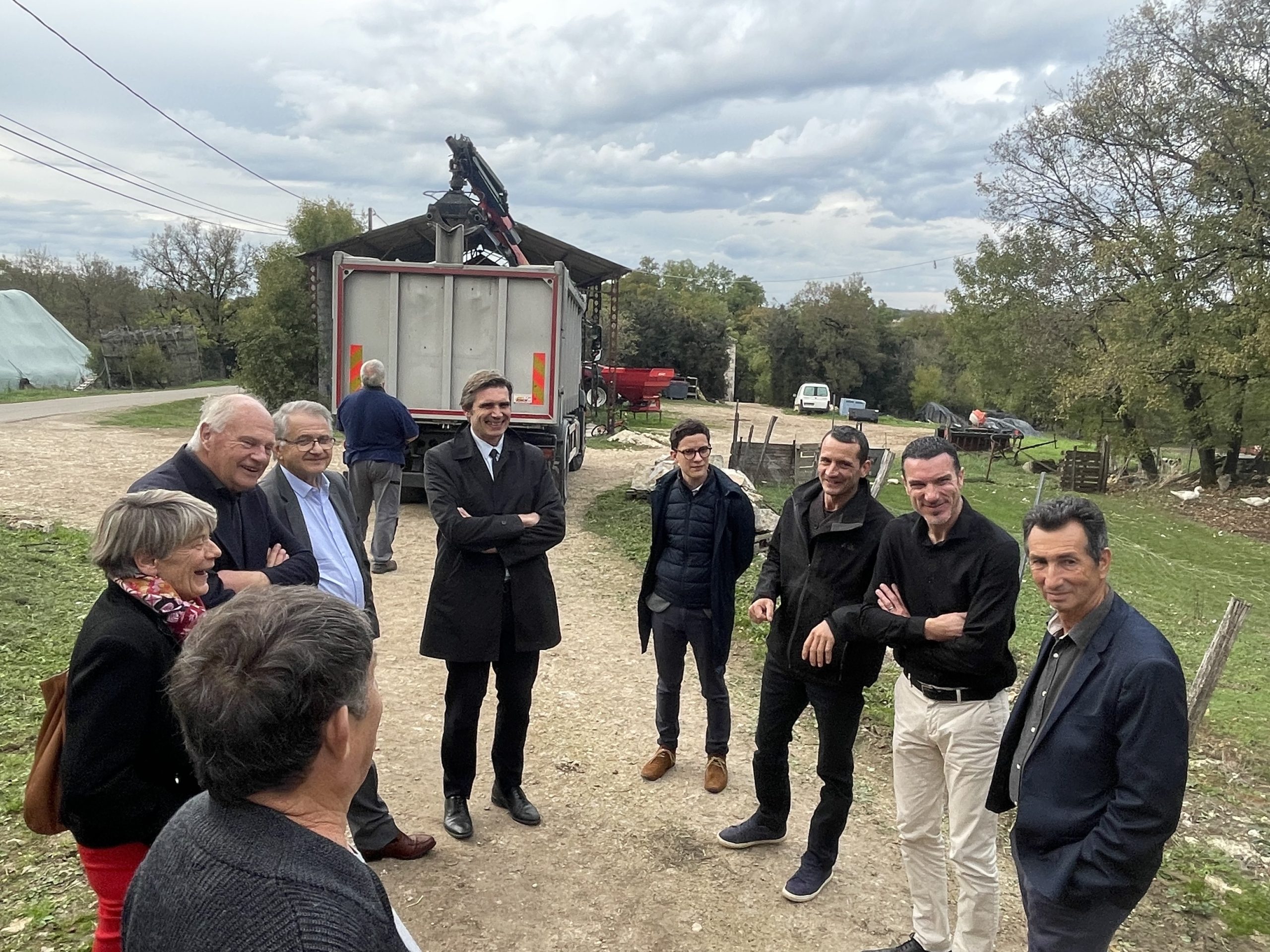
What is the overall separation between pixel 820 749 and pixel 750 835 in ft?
1.97

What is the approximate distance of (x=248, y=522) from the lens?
9.18ft

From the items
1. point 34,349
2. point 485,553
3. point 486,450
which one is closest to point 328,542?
point 485,553

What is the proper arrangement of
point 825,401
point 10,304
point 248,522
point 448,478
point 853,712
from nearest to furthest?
point 248,522 < point 853,712 < point 448,478 < point 10,304 < point 825,401

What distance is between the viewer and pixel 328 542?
3342 millimetres

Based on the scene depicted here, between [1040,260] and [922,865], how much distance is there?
24.6 meters

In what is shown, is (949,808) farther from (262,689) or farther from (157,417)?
(157,417)

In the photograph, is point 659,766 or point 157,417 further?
point 157,417

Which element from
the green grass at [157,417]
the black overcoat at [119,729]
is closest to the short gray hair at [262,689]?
the black overcoat at [119,729]

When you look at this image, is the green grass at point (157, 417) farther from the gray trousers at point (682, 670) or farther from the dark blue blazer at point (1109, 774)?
the dark blue blazer at point (1109, 774)

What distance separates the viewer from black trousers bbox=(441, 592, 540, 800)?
141 inches

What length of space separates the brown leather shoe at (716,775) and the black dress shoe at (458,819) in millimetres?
1166

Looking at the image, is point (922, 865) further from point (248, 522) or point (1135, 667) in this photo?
point (248, 522)

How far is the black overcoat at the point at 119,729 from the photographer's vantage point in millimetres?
1829

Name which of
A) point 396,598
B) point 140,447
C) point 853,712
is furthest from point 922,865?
point 140,447
